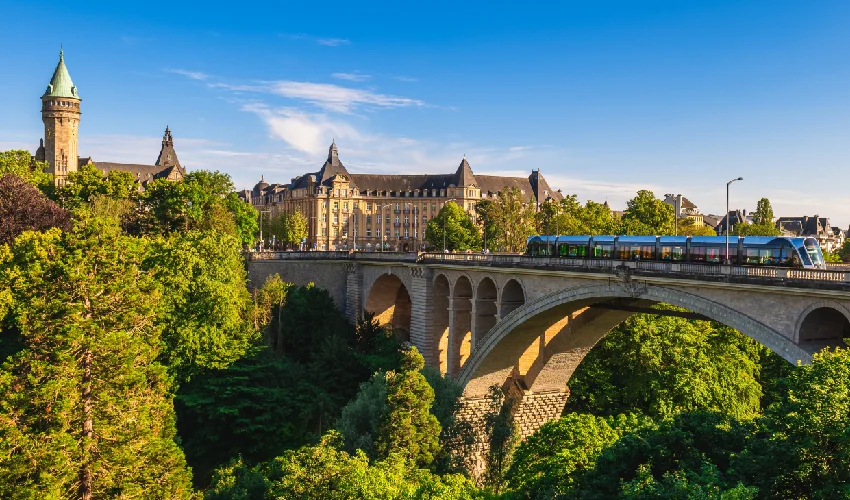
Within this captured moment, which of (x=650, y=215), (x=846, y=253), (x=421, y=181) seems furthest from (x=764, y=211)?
(x=421, y=181)

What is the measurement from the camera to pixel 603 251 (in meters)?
42.7

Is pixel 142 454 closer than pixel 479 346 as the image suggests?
Yes

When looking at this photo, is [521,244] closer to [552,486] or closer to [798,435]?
[552,486]

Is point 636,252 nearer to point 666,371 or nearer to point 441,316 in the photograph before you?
point 666,371

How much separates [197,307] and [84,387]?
19581 mm

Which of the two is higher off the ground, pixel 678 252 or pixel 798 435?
pixel 678 252

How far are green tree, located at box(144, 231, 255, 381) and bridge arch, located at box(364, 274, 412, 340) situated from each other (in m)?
13.9

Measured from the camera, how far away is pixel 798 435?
18.3 m

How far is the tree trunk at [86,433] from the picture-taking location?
29.3 metres

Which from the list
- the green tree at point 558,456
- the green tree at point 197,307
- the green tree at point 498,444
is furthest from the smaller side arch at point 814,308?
the green tree at point 197,307

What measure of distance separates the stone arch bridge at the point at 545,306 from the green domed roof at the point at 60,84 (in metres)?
70.6

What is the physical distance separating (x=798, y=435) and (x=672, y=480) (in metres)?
3.27

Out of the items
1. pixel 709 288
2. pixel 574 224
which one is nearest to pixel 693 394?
pixel 709 288

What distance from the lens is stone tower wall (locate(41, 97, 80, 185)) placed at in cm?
11431
